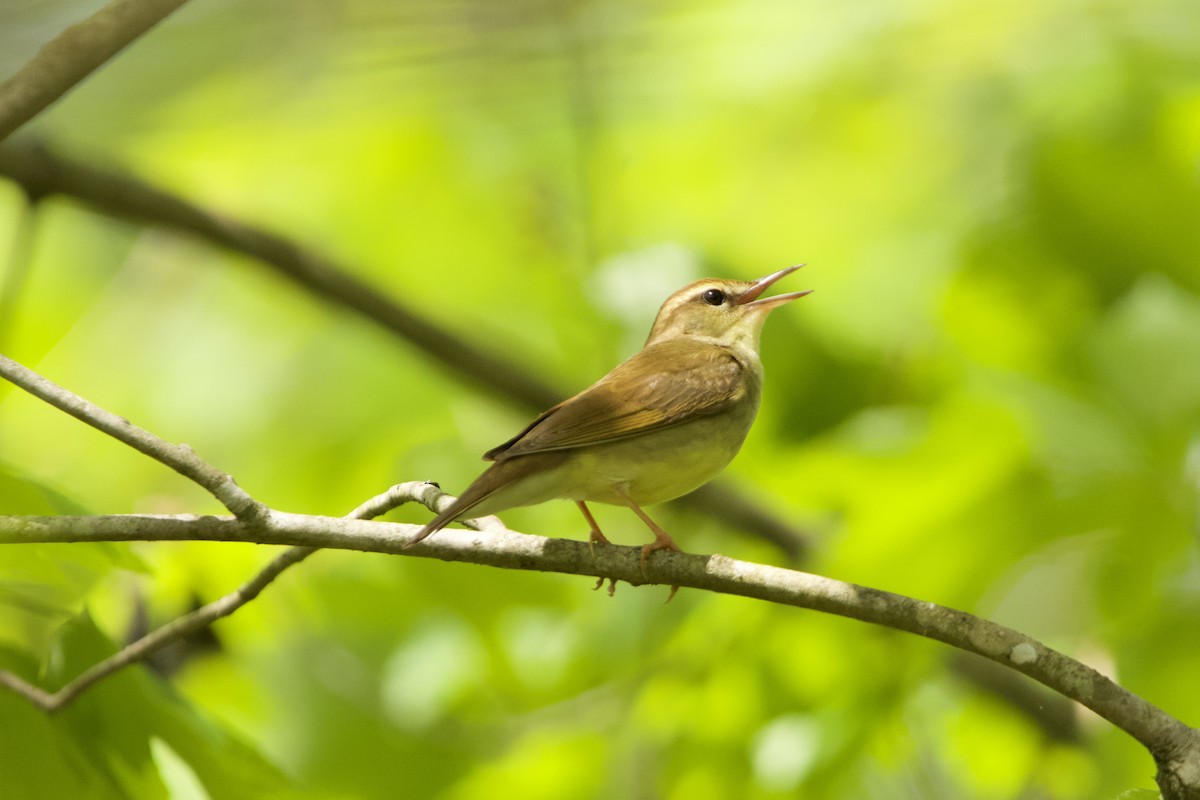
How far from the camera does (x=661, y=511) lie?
688cm

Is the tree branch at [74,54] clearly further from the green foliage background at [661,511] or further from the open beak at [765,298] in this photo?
the open beak at [765,298]

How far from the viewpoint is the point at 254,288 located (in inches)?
353

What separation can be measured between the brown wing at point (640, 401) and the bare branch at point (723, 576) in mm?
Answer: 771

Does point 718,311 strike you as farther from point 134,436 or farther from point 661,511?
point 134,436

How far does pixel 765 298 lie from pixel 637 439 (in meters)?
1.65

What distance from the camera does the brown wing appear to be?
4098 millimetres

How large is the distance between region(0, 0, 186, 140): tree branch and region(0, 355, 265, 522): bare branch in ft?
2.34

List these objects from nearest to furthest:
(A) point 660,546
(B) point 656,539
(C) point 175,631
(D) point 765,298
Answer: (C) point 175,631 → (A) point 660,546 → (B) point 656,539 → (D) point 765,298

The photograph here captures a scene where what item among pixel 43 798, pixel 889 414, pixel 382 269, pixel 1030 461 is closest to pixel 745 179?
pixel 382 269

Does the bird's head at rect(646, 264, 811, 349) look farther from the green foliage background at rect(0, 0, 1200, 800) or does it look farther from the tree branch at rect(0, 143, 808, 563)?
the tree branch at rect(0, 143, 808, 563)

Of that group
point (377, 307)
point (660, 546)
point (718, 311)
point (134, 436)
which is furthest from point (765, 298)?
point (134, 436)

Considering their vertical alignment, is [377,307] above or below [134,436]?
above

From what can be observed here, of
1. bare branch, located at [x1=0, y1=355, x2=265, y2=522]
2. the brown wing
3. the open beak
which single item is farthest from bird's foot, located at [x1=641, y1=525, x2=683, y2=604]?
the open beak

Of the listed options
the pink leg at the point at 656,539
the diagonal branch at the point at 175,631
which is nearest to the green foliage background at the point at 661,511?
the diagonal branch at the point at 175,631
